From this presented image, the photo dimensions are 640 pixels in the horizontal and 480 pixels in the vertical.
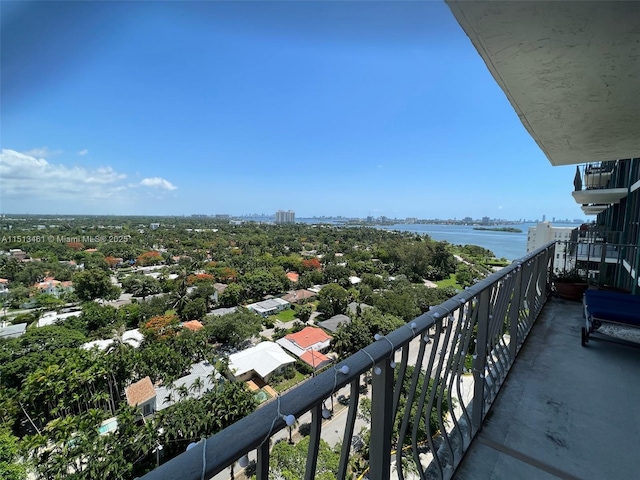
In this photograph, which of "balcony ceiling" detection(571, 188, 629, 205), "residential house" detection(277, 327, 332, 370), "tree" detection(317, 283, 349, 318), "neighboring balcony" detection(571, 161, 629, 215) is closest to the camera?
"balcony ceiling" detection(571, 188, 629, 205)

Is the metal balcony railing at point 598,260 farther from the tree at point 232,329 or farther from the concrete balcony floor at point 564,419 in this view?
the tree at point 232,329

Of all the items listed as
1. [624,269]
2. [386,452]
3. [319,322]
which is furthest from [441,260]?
[386,452]

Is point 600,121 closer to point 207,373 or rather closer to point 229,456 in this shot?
point 229,456

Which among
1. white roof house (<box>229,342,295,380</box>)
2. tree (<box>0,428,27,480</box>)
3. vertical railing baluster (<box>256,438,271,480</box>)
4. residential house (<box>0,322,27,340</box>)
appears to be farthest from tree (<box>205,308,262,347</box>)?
vertical railing baluster (<box>256,438,271,480</box>)

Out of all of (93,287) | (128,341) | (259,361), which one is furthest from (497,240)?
(93,287)

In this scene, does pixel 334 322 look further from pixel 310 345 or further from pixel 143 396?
pixel 143 396

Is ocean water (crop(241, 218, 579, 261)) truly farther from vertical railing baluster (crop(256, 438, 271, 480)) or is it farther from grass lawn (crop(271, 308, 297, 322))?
vertical railing baluster (crop(256, 438, 271, 480))
